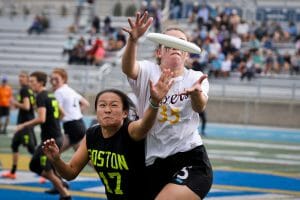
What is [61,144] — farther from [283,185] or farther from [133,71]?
[133,71]

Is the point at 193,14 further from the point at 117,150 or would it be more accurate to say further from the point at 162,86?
the point at 162,86

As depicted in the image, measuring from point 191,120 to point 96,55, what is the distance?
84.7 ft

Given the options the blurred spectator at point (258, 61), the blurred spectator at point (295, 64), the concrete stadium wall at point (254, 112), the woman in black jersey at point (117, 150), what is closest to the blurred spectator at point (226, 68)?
the blurred spectator at point (258, 61)

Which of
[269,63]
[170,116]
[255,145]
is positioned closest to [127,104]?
[170,116]

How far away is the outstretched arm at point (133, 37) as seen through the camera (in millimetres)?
5898

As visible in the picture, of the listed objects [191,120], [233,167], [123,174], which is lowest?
[233,167]

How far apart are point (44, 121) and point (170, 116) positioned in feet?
17.3

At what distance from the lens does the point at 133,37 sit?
5.93m

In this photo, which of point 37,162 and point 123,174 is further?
point 37,162

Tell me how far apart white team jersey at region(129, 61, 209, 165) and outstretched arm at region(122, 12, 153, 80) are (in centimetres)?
21

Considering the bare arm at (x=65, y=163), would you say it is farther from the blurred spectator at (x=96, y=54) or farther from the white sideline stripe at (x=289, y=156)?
the blurred spectator at (x=96, y=54)

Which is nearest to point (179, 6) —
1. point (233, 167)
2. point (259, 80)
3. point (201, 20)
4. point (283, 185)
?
point (201, 20)

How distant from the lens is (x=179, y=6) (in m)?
36.5

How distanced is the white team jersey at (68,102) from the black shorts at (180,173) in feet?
20.1
